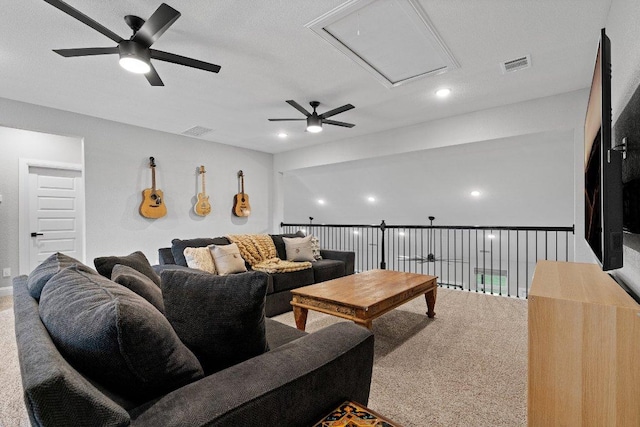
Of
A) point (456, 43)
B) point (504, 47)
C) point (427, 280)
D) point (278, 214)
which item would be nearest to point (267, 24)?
point (456, 43)

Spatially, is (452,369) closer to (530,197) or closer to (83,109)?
(530,197)

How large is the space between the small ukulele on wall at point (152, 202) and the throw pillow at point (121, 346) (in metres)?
4.15

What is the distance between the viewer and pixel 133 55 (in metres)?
2.19

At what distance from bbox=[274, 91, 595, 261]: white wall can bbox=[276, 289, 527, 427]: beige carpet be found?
159 centimetres

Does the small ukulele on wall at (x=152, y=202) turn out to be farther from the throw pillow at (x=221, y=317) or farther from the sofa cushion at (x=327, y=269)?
the throw pillow at (x=221, y=317)

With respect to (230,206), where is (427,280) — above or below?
below

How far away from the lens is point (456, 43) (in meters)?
2.52

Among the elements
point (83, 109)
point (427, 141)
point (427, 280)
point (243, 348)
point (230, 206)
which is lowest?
point (427, 280)

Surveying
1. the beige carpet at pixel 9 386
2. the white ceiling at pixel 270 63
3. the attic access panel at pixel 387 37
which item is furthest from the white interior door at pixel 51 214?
the attic access panel at pixel 387 37

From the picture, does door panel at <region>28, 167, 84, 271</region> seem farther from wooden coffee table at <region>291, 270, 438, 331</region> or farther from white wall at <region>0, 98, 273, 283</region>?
wooden coffee table at <region>291, 270, 438, 331</region>

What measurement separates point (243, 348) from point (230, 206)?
5.08m

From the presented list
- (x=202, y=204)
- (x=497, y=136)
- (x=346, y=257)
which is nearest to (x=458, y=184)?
(x=497, y=136)

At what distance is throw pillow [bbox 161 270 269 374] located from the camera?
1.07 metres

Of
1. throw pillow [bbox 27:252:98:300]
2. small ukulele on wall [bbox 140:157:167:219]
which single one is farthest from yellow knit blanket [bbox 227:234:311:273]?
throw pillow [bbox 27:252:98:300]
